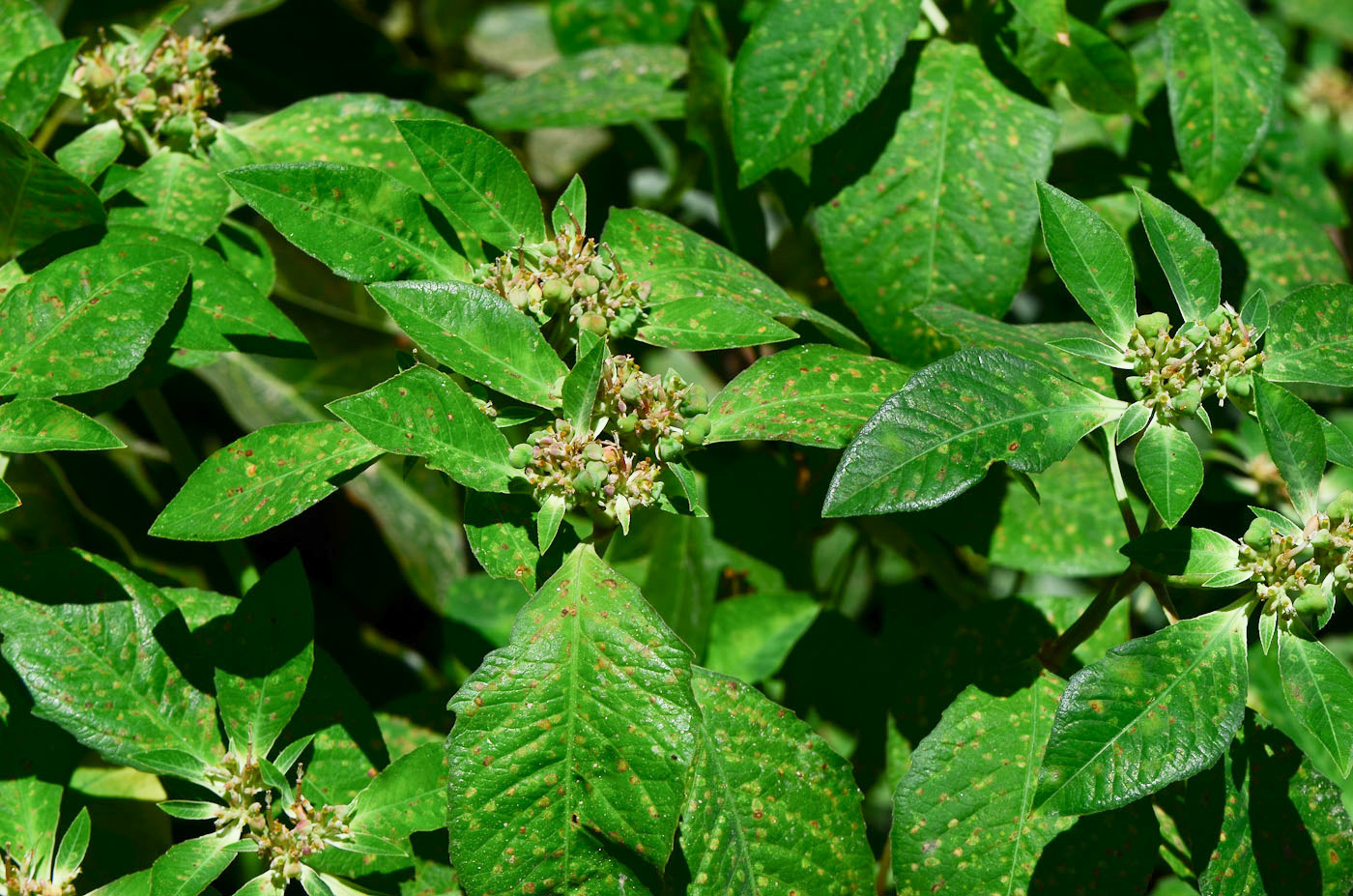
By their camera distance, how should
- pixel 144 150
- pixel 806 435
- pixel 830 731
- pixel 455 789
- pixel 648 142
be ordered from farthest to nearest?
pixel 648 142
pixel 830 731
pixel 144 150
pixel 806 435
pixel 455 789

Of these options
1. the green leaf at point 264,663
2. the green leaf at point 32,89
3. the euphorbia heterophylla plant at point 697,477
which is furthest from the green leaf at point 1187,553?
the green leaf at point 32,89

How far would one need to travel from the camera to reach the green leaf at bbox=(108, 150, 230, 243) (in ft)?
4.32

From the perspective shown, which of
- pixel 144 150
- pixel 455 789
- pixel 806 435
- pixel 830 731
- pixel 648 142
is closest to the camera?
pixel 455 789

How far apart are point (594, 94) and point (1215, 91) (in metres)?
0.86

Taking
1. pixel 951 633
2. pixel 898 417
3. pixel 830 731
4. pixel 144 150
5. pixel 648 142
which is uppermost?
pixel 144 150

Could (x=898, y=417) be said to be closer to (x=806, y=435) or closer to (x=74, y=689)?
(x=806, y=435)

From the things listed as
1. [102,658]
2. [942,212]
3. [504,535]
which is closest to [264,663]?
[102,658]

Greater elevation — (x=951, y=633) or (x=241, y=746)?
(x=241, y=746)

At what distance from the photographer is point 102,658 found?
3.86 feet

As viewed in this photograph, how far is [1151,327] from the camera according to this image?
1147 mm

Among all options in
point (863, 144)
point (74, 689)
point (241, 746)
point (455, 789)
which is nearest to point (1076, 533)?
point (863, 144)

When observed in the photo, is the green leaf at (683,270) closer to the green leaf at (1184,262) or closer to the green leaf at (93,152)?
the green leaf at (1184,262)

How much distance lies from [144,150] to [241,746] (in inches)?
29.1

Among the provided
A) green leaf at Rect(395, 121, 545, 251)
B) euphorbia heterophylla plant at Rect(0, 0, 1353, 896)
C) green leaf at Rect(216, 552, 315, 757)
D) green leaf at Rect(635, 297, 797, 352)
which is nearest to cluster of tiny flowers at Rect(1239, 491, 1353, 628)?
euphorbia heterophylla plant at Rect(0, 0, 1353, 896)
